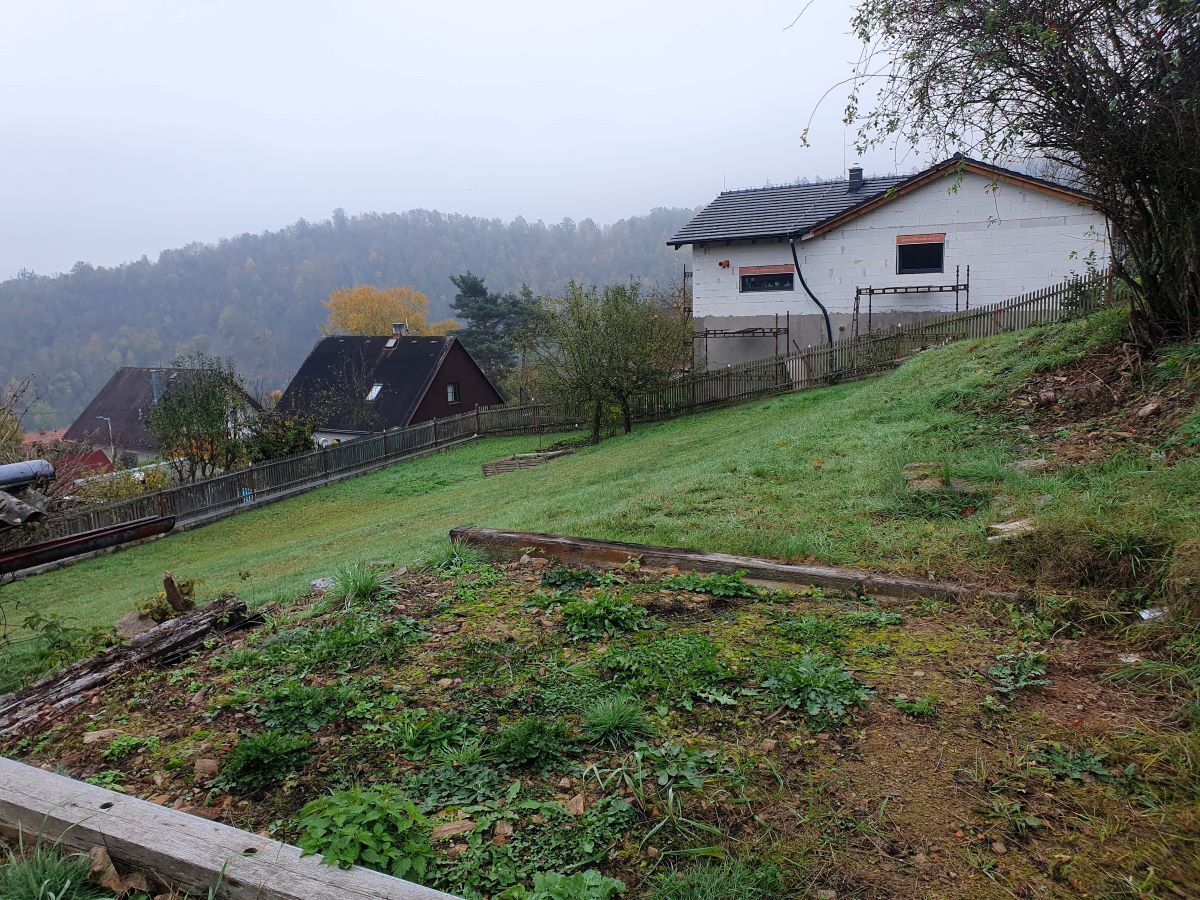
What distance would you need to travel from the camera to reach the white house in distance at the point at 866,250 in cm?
2580

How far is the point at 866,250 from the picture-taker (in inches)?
1117

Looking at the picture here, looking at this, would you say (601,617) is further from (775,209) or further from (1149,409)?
(775,209)

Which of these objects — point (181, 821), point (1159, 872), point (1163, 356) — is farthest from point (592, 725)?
point (1163, 356)

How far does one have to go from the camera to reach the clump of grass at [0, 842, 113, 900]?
253 cm

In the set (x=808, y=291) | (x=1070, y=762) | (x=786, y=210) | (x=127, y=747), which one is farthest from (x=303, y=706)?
(x=786, y=210)

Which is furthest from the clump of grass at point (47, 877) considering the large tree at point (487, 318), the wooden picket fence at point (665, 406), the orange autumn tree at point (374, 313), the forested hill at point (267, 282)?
the forested hill at point (267, 282)

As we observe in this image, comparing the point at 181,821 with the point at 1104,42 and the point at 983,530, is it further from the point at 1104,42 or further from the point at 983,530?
the point at 1104,42

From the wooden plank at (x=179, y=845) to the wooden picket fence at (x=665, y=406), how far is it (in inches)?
686

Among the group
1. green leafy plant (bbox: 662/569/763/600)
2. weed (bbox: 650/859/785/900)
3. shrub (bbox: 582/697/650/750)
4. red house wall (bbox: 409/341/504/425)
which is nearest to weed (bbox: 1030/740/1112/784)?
weed (bbox: 650/859/785/900)

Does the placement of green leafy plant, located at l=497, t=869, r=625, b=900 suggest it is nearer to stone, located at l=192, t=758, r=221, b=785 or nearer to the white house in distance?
stone, located at l=192, t=758, r=221, b=785

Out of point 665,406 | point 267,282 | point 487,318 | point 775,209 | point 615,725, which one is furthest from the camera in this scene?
point 267,282

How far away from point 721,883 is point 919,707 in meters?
1.43

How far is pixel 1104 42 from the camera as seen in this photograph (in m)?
7.41

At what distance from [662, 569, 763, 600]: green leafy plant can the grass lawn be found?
0.03 meters
